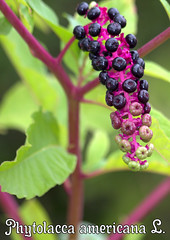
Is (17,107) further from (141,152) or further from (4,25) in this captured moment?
(141,152)

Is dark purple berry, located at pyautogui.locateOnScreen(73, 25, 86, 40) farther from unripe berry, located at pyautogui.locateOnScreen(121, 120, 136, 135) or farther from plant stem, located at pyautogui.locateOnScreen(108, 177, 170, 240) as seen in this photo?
plant stem, located at pyautogui.locateOnScreen(108, 177, 170, 240)

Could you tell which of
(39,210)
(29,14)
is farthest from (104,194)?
(29,14)

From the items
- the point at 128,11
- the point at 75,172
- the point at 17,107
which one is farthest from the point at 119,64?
the point at 17,107

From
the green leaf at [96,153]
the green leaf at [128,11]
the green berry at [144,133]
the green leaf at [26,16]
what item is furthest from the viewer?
the green leaf at [96,153]

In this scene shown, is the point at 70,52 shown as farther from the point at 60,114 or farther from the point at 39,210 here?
the point at 39,210

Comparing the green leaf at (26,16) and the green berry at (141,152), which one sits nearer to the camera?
the green berry at (141,152)

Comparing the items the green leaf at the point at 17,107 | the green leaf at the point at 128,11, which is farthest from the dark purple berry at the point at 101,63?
the green leaf at the point at 17,107

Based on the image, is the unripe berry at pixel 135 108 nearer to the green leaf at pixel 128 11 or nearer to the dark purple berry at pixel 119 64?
the dark purple berry at pixel 119 64

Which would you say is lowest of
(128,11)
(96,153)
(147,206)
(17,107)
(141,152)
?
(147,206)
